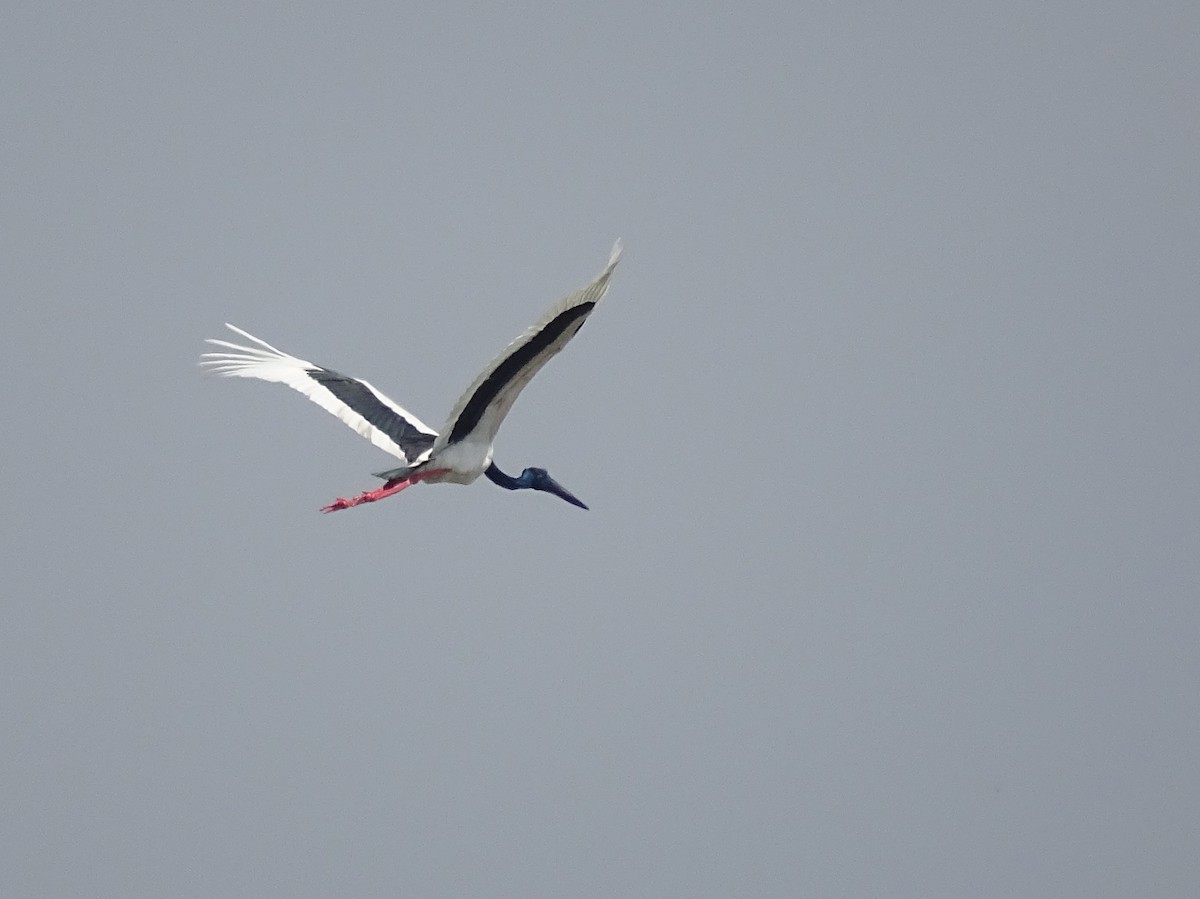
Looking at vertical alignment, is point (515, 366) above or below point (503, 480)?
above

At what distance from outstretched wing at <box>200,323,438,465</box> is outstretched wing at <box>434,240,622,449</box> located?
1211 millimetres

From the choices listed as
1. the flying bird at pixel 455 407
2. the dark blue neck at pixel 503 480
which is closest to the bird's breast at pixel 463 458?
the flying bird at pixel 455 407

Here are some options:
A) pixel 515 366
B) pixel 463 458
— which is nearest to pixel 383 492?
pixel 463 458

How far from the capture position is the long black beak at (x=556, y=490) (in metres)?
22.1

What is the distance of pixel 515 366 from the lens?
657 inches

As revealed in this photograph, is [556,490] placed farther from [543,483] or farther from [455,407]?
[455,407]

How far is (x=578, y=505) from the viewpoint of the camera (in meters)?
22.2

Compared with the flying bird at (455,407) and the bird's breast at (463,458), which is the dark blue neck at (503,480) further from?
the bird's breast at (463,458)

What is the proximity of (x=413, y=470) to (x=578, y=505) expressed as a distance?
3.70 meters

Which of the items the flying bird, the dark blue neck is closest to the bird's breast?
the flying bird

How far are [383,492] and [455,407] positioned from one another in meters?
2.31

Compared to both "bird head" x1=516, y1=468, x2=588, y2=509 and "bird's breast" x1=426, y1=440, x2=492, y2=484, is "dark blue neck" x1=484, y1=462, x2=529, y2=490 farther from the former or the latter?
"bird's breast" x1=426, y1=440, x2=492, y2=484

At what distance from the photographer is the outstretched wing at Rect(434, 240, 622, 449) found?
A: 1530cm

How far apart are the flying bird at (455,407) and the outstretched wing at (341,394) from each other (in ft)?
0.04
